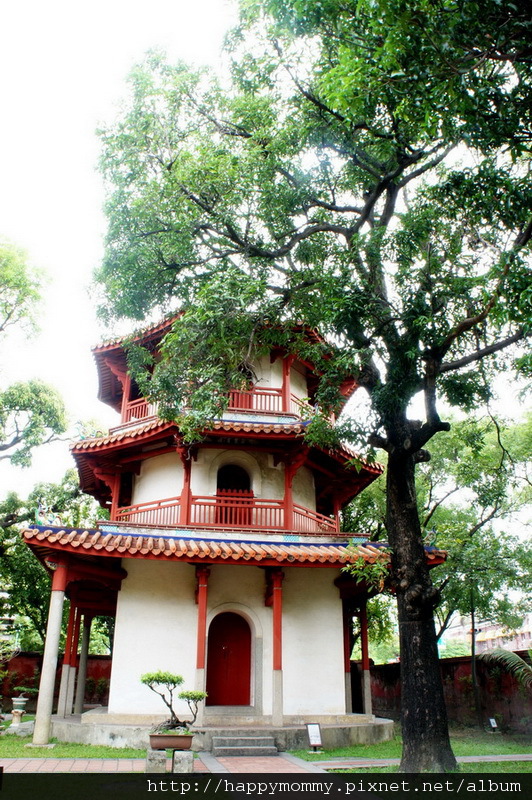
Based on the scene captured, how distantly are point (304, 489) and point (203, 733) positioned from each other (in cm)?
629

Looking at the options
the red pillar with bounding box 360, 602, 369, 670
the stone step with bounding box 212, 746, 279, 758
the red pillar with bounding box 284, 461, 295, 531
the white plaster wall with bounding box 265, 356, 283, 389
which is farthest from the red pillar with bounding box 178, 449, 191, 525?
the red pillar with bounding box 360, 602, 369, 670

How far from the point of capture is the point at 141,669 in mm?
12344

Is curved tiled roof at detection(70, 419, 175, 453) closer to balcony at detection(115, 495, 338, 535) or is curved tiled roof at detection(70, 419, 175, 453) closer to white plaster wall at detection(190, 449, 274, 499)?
white plaster wall at detection(190, 449, 274, 499)

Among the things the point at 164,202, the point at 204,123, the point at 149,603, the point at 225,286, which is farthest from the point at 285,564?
the point at 204,123

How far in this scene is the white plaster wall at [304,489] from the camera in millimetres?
15281

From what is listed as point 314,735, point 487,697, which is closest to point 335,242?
point 314,735

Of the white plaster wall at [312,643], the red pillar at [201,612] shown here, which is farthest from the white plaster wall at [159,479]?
the white plaster wall at [312,643]

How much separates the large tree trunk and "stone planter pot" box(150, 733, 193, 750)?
2847 mm

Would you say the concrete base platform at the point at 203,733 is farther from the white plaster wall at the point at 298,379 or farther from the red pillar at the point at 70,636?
the white plaster wall at the point at 298,379

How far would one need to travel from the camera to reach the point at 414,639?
8.38 meters

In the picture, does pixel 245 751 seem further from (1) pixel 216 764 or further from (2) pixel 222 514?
(2) pixel 222 514

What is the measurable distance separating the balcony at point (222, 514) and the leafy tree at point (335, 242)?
155 inches
